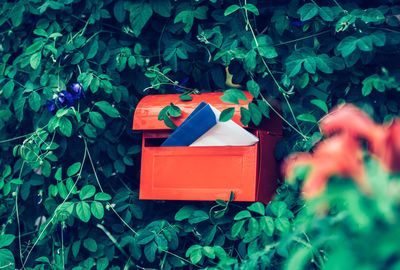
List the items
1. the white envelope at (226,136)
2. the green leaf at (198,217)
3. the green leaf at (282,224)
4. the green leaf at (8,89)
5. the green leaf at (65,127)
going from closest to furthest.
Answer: the green leaf at (282,224) → the white envelope at (226,136) → the green leaf at (198,217) → the green leaf at (65,127) → the green leaf at (8,89)

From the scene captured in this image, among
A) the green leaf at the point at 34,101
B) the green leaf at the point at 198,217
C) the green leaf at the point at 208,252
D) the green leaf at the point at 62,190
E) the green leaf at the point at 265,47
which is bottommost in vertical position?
the green leaf at the point at 62,190

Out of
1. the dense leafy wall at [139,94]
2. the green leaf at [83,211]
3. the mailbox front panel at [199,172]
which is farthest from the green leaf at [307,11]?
the green leaf at [83,211]

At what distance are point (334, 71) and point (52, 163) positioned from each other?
1.27 meters

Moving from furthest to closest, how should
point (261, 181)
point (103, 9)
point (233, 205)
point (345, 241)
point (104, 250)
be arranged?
point (103, 9) < point (104, 250) < point (233, 205) < point (261, 181) < point (345, 241)

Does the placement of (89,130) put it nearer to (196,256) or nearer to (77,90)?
(77,90)

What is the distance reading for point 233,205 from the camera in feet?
6.63

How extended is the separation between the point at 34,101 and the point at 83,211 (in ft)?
1.76

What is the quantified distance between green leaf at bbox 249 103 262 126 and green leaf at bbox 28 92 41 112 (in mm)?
930

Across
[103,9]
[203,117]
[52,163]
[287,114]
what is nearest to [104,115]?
[52,163]

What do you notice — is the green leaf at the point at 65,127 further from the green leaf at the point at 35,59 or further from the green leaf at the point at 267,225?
the green leaf at the point at 267,225

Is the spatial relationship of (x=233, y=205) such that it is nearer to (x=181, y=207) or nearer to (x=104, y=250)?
(x=181, y=207)

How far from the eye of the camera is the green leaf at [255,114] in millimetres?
1857

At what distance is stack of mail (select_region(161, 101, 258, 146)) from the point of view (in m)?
1.86

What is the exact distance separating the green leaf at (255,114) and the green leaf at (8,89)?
1.10 meters
